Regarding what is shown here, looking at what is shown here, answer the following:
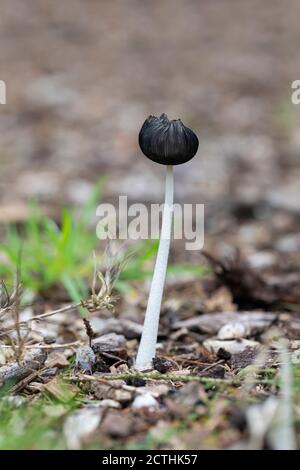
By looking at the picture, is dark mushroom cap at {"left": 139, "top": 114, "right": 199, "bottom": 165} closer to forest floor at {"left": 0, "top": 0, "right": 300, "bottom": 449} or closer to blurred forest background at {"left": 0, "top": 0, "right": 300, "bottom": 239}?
forest floor at {"left": 0, "top": 0, "right": 300, "bottom": 449}

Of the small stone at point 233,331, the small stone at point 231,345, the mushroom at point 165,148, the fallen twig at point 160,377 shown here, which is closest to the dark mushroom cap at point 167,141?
the mushroom at point 165,148

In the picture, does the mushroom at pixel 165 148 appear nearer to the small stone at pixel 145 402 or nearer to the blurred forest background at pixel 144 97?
the small stone at pixel 145 402

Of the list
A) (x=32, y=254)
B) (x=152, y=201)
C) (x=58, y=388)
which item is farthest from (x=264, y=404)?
(x=152, y=201)

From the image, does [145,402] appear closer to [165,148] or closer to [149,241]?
[165,148]

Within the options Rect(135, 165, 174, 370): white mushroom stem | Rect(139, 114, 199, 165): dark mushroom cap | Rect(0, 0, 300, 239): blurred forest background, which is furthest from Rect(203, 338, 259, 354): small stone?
Rect(0, 0, 300, 239): blurred forest background

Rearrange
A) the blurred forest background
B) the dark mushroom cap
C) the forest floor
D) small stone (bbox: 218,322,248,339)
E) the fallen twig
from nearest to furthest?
the forest floor, the fallen twig, the dark mushroom cap, small stone (bbox: 218,322,248,339), the blurred forest background

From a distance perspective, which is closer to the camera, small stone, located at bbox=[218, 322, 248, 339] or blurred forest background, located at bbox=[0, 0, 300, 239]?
small stone, located at bbox=[218, 322, 248, 339]

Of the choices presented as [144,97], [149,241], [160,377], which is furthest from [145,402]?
[144,97]
